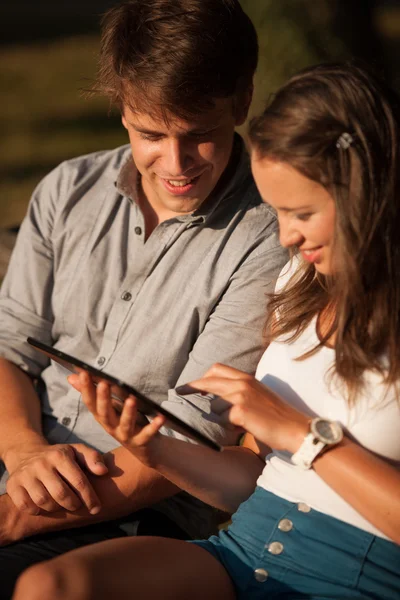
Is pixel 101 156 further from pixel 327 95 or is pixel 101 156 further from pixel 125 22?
pixel 327 95

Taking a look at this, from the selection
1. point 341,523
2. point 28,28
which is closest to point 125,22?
point 341,523

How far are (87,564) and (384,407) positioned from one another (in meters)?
0.84

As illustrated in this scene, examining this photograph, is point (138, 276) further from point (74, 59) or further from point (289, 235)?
point (74, 59)

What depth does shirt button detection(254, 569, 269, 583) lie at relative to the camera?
7.68 feet

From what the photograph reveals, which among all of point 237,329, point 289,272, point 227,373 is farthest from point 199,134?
point 227,373

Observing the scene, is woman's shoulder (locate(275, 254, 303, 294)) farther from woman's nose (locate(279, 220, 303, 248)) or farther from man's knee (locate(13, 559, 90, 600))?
man's knee (locate(13, 559, 90, 600))

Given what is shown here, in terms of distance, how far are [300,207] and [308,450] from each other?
2.03ft

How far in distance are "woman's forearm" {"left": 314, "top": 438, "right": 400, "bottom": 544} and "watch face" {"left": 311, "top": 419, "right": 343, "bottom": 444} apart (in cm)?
3

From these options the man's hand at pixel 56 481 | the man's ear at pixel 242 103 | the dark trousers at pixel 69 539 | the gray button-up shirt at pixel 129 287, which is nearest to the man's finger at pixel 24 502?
the man's hand at pixel 56 481

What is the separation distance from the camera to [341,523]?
7.64 feet

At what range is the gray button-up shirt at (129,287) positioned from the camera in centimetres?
294

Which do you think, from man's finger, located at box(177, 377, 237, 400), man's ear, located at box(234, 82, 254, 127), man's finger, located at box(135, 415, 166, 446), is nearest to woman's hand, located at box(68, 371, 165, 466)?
man's finger, located at box(135, 415, 166, 446)

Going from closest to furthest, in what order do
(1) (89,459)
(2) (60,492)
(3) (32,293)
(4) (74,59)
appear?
(2) (60,492) < (1) (89,459) < (3) (32,293) < (4) (74,59)

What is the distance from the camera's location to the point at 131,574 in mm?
2236
